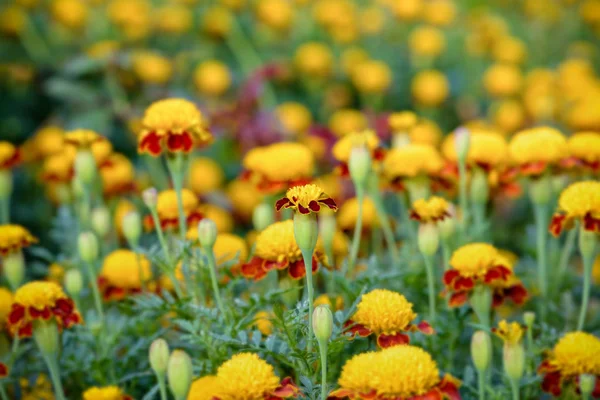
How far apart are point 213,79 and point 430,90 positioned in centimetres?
85

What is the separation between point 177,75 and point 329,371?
218 centimetres

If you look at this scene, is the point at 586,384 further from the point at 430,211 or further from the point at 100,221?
the point at 100,221

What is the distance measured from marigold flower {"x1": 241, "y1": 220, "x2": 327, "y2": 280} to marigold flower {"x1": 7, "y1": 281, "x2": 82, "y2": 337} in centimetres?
30

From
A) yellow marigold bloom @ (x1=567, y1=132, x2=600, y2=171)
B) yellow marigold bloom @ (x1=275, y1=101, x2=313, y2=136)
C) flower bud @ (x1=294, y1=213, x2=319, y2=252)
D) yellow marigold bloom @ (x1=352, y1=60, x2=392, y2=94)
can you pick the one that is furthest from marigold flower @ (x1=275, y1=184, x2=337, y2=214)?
yellow marigold bloom @ (x1=352, y1=60, x2=392, y2=94)

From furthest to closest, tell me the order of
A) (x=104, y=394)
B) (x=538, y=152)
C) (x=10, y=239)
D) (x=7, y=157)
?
(x=7, y=157), (x=538, y=152), (x=10, y=239), (x=104, y=394)

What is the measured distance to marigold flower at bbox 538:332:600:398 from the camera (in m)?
1.18

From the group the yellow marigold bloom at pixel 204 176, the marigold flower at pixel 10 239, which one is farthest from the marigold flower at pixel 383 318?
the yellow marigold bloom at pixel 204 176

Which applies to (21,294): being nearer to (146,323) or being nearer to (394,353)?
(146,323)

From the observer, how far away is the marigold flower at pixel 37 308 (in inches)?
49.2

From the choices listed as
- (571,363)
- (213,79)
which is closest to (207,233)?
(571,363)

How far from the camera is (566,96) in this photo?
10.9 feet

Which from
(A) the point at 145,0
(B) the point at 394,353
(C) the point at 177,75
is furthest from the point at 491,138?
(A) the point at 145,0

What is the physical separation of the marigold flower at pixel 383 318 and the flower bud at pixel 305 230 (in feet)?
0.43

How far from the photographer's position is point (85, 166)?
155 cm
